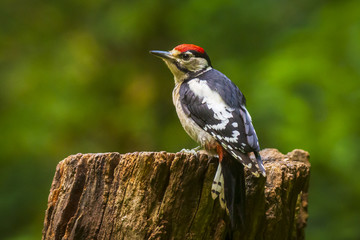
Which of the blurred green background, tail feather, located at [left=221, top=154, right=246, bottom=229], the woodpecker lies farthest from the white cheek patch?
the blurred green background

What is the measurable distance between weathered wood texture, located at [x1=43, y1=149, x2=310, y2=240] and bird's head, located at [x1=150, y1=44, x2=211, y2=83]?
146cm

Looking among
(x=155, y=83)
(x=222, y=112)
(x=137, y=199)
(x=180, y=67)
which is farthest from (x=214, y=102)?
(x=155, y=83)

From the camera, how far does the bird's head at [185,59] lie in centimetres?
429

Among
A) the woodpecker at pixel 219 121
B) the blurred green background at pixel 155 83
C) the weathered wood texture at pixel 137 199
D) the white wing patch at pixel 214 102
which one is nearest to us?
the weathered wood texture at pixel 137 199

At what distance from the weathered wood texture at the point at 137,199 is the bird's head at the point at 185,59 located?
146cm

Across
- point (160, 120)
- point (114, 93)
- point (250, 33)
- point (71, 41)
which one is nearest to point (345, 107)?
point (250, 33)

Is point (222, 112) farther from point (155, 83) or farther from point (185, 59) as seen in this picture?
point (155, 83)

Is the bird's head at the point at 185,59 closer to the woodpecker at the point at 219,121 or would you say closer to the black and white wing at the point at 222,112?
the woodpecker at the point at 219,121

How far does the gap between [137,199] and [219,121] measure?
82cm

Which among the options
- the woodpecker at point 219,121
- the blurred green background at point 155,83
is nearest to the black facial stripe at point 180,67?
the woodpecker at point 219,121

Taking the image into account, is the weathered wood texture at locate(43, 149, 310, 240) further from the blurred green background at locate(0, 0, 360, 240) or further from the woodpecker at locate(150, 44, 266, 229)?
the blurred green background at locate(0, 0, 360, 240)

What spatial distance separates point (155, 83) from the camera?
852cm

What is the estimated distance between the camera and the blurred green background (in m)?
6.22

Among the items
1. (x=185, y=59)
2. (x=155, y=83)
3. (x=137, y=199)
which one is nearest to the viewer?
(x=137, y=199)
